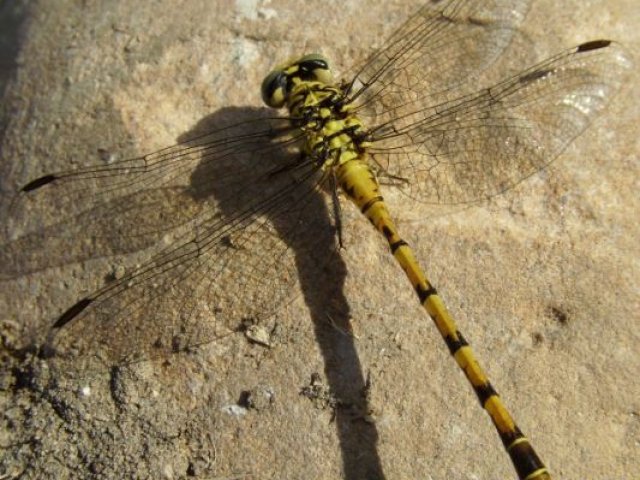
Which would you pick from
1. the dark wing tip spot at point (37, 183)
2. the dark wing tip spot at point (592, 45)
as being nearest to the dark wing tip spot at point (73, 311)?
the dark wing tip spot at point (37, 183)

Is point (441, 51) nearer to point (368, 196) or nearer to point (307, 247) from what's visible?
point (368, 196)

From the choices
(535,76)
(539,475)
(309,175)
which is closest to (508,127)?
(535,76)

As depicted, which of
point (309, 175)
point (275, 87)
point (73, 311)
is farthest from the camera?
point (275, 87)

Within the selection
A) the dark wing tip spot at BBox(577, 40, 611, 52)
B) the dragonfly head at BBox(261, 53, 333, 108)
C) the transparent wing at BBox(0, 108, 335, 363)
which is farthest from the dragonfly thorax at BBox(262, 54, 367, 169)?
the dark wing tip spot at BBox(577, 40, 611, 52)

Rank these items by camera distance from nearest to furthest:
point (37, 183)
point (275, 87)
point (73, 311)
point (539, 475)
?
point (539, 475) < point (73, 311) < point (37, 183) < point (275, 87)

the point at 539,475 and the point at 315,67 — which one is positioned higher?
the point at 315,67

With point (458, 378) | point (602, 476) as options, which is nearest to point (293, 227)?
point (458, 378)

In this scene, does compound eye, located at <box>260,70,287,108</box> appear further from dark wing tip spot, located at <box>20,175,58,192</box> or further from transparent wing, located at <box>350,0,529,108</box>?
dark wing tip spot, located at <box>20,175,58,192</box>

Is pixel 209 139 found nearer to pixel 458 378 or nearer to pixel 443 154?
pixel 443 154
